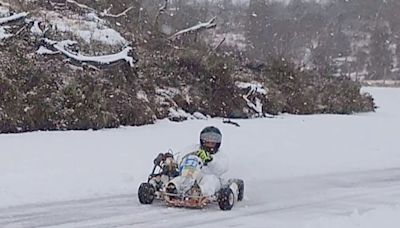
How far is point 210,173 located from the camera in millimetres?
10695

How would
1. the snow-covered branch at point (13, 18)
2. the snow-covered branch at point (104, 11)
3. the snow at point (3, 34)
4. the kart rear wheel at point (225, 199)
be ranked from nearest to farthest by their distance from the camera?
the kart rear wheel at point (225, 199)
the snow at point (3, 34)
the snow-covered branch at point (13, 18)
the snow-covered branch at point (104, 11)

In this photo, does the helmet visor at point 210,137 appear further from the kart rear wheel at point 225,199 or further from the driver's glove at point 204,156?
the kart rear wheel at point 225,199

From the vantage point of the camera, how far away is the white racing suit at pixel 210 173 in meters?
10.1

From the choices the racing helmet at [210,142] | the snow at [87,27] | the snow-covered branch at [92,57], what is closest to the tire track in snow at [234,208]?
the racing helmet at [210,142]

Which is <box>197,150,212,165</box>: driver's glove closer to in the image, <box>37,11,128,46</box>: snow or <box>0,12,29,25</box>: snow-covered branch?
<box>0,12,29,25</box>: snow-covered branch

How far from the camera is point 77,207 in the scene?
381 inches

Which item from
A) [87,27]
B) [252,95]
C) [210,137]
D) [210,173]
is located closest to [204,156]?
[210,173]

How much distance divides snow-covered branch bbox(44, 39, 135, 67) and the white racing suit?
8067 millimetres

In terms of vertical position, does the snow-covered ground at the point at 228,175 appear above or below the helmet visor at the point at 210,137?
below

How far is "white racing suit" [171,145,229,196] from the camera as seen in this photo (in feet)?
33.1

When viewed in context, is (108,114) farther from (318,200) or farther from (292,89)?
(292,89)

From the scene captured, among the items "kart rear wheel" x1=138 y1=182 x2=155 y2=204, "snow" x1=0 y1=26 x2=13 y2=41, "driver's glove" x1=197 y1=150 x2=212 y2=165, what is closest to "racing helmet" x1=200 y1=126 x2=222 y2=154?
"driver's glove" x1=197 y1=150 x2=212 y2=165

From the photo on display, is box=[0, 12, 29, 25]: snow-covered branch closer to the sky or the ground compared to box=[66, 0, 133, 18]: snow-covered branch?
closer to the ground

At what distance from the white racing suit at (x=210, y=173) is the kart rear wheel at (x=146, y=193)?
0.32 m
